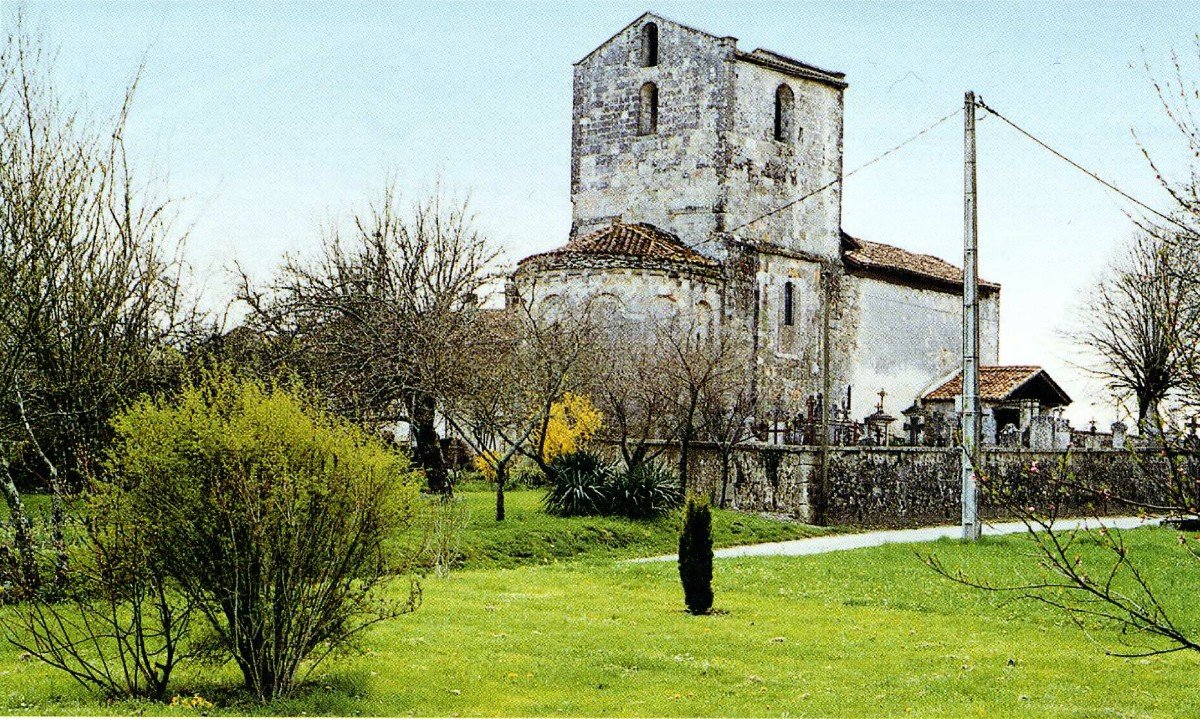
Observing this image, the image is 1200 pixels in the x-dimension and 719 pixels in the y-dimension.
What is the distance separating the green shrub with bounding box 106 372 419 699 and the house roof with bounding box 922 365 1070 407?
94.1 feet

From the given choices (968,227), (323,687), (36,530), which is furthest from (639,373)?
(323,687)

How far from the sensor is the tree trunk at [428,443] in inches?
1130

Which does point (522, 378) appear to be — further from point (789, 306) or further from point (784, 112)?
point (784, 112)

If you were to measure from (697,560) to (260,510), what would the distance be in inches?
253

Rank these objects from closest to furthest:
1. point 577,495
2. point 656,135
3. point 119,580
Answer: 1. point 119,580
2. point 577,495
3. point 656,135

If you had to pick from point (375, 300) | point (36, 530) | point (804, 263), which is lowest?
point (36, 530)

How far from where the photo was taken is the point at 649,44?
37.2m

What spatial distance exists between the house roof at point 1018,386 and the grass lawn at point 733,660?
66.2 ft

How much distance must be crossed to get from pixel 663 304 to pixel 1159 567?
17.9m

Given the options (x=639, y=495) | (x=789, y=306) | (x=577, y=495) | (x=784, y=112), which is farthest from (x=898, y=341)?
(x=577, y=495)

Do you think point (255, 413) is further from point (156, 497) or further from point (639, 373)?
point (639, 373)

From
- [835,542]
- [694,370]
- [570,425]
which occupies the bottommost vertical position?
[835,542]

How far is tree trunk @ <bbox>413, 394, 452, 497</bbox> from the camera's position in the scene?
28703 mm

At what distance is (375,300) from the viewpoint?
28.9 m
